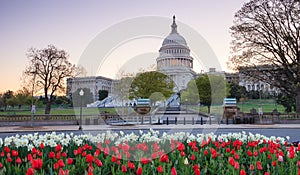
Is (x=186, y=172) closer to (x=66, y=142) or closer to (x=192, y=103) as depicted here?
(x=66, y=142)

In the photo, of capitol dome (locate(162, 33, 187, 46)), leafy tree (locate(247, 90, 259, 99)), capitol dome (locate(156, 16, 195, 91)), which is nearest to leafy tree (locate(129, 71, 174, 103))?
capitol dome (locate(156, 16, 195, 91))

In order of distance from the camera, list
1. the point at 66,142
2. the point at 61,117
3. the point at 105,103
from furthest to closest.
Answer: the point at 105,103, the point at 61,117, the point at 66,142

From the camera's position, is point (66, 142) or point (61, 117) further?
point (61, 117)

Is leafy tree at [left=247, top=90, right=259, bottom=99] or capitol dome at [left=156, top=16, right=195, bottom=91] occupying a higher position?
capitol dome at [left=156, top=16, right=195, bottom=91]

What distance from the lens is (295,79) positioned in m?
33.9

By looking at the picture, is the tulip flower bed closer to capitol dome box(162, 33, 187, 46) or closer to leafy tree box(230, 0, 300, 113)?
leafy tree box(230, 0, 300, 113)

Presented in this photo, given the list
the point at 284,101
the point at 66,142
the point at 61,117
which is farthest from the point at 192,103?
the point at 66,142

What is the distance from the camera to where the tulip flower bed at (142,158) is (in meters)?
4.78

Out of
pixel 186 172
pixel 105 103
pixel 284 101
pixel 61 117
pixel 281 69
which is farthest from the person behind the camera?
pixel 105 103

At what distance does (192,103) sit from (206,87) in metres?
11.6

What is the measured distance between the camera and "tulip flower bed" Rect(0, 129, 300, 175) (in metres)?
4.78

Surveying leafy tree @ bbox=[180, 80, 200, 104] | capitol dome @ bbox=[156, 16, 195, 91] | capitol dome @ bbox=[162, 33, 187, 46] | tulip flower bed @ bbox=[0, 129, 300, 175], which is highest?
capitol dome @ bbox=[162, 33, 187, 46]

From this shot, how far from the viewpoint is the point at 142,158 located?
580cm

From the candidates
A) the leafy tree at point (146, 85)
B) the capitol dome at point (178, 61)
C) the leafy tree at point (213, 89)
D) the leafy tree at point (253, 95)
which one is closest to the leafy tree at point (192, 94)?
the leafy tree at point (213, 89)
